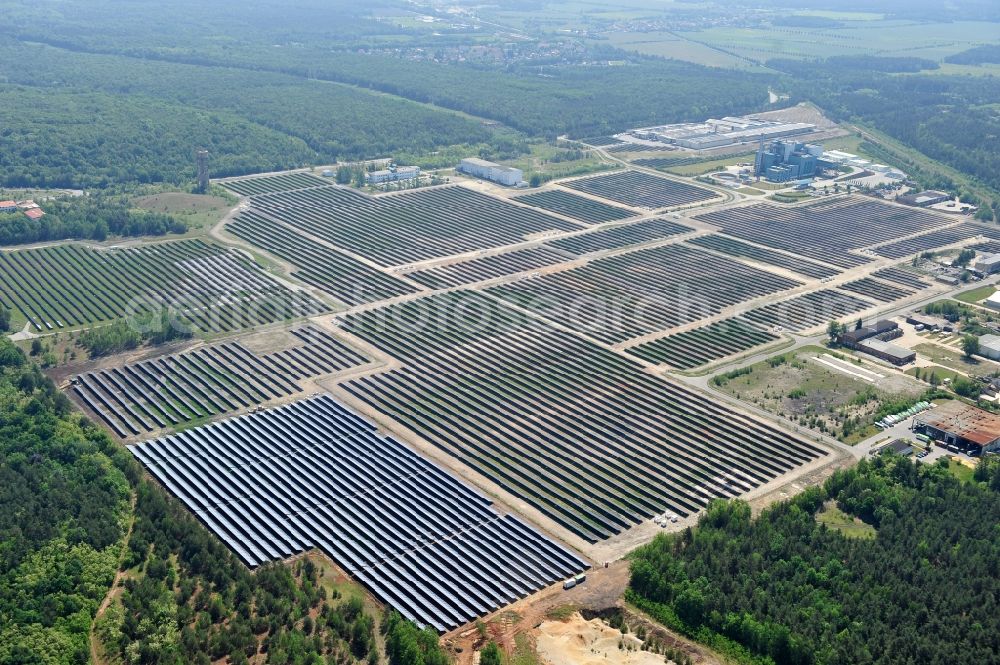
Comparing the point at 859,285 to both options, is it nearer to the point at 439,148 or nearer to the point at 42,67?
the point at 439,148

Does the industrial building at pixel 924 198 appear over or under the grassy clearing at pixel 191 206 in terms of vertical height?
over

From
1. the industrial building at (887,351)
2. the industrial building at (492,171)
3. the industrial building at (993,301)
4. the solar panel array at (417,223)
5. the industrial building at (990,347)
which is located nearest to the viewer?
the industrial building at (887,351)

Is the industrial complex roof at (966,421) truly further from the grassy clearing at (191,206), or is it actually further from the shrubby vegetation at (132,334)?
the grassy clearing at (191,206)

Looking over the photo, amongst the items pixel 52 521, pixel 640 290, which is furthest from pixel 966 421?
pixel 52 521

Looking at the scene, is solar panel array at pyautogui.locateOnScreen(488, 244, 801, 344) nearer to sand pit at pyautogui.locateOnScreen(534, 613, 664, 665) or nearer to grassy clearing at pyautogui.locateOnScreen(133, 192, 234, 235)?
sand pit at pyautogui.locateOnScreen(534, 613, 664, 665)

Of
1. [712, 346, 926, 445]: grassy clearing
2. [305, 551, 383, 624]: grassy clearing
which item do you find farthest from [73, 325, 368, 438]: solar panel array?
[712, 346, 926, 445]: grassy clearing

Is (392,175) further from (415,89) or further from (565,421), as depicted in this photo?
(565,421)

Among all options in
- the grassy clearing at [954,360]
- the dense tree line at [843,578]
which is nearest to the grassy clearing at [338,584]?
the dense tree line at [843,578]
